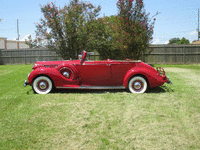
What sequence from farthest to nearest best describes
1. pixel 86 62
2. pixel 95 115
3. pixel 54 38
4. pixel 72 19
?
pixel 54 38
pixel 72 19
pixel 86 62
pixel 95 115

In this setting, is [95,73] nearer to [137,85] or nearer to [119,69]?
[119,69]

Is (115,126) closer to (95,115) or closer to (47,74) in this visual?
(95,115)

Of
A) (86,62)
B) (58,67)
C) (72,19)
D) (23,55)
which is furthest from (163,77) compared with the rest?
(23,55)

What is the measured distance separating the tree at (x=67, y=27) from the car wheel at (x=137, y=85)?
5.61 meters

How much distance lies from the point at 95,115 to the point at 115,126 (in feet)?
2.08

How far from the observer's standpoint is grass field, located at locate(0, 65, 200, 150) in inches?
122

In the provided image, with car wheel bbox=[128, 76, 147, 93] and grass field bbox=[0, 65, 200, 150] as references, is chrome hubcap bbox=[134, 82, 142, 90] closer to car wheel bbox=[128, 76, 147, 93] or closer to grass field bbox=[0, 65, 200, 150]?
car wheel bbox=[128, 76, 147, 93]

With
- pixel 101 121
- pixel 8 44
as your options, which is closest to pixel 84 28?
pixel 101 121

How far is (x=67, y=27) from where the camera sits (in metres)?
10.2

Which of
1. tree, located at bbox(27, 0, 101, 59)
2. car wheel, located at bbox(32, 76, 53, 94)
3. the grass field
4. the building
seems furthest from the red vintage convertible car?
the building

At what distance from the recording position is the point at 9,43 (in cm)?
4200

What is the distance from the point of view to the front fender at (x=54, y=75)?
5732 mm

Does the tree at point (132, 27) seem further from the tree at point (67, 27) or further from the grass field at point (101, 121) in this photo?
the grass field at point (101, 121)

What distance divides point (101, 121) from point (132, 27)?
8.43 m
